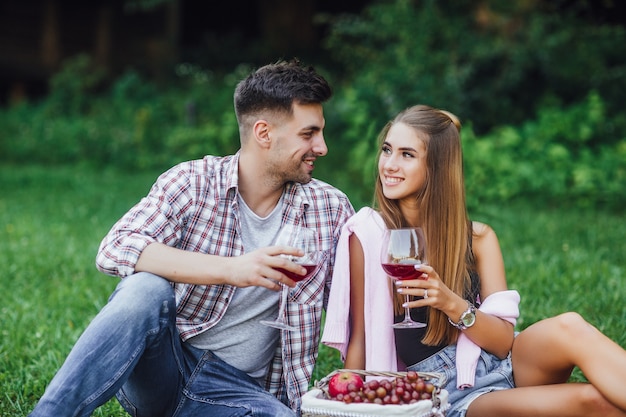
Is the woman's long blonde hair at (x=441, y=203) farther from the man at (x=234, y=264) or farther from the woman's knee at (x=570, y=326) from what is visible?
the woman's knee at (x=570, y=326)

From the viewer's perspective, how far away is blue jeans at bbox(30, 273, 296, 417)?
2551 millimetres

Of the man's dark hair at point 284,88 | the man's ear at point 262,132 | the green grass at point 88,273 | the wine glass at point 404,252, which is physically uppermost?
the man's dark hair at point 284,88

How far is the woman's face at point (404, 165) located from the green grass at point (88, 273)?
124 centimetres

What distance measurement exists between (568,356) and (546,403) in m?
0.17

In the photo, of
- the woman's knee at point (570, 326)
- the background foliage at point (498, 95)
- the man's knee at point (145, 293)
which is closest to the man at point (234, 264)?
the man's knee at point (145, 293)

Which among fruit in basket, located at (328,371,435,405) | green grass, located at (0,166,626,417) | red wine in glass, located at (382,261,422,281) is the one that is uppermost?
red wine in glass, located at (382,261,422,281)

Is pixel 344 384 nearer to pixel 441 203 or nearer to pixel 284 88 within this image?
pixel 441 203

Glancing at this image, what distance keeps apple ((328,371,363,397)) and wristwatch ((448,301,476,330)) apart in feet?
1.61

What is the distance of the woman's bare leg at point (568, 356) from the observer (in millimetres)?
2670

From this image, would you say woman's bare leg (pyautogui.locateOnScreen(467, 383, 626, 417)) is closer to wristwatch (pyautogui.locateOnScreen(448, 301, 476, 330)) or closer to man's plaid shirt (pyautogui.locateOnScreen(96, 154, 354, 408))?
wristwatch (pyautogui.locateOnScreen(448, 301, 476, 330))

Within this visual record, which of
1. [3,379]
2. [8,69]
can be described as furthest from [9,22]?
[3,379]

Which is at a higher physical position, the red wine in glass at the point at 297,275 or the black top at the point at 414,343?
the red wine in glass at the point at 297,275

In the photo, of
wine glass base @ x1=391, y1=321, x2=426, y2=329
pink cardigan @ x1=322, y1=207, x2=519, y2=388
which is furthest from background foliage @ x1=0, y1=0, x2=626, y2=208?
wine glass base @ x1=391, y1=321, x2=426, y2=329

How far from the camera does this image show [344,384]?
2.60 meters
